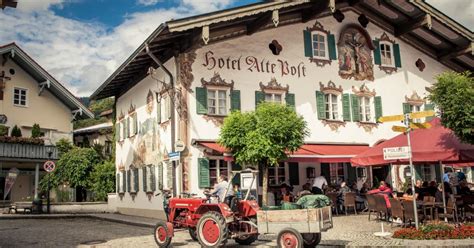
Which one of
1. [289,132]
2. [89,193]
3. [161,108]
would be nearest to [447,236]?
[289,132]

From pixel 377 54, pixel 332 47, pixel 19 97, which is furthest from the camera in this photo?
pixel 19 97

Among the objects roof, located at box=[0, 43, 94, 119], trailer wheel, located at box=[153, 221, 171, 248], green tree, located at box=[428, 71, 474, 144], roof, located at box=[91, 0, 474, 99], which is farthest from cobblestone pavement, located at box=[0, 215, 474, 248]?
roof, located at box=[0, 43, 94, 119]

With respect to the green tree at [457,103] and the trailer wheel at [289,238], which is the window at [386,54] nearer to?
the green tree at [457,103]

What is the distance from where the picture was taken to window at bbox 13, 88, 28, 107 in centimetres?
2908

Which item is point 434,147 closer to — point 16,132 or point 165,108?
point 165,108

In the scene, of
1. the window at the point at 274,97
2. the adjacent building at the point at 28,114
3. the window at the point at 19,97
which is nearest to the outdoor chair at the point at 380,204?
the window at the point at 274,97

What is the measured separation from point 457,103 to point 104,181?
1975 cm

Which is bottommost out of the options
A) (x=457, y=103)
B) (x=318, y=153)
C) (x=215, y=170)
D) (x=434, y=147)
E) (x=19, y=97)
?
(x=215, y=170)

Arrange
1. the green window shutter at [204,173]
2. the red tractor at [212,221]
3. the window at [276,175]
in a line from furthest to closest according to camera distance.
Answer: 1. the window at [276,175]
2. the green window shutter at [204,173]
3. the red tractor at [212,221]

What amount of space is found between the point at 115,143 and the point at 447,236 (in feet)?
62.3

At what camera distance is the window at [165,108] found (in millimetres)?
17531

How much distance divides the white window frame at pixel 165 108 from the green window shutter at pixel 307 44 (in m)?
5.87

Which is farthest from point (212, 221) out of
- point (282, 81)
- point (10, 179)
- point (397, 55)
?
point (10, 179)

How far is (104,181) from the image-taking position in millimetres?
26562
